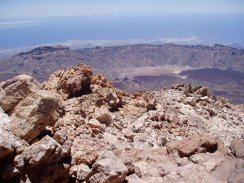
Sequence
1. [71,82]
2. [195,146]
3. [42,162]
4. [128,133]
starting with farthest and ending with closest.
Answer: [71,82]
[128,133]
[195,146]
[42,162]

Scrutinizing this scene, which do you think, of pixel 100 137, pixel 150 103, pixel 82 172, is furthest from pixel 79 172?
pixel 150 103

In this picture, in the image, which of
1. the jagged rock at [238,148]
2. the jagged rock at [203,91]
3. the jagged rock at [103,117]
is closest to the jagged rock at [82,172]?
the jagged rock at [238,148]

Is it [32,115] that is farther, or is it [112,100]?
[112,100]

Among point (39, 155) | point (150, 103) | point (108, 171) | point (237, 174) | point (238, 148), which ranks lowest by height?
point (150, 103)

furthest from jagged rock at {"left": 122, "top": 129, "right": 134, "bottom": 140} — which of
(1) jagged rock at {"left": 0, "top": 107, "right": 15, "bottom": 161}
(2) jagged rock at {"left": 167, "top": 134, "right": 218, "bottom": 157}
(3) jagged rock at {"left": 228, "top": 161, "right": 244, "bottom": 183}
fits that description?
(1) jagged rock at {"left": 0, "top": 107, "right": 15, "bottom": 161}

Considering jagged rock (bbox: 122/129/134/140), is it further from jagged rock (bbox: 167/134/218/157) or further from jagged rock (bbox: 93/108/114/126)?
jagged rock (bbox: 167/134/218/157)

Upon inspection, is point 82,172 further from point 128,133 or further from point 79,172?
point 128,133

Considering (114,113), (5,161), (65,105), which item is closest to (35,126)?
(5,161)
